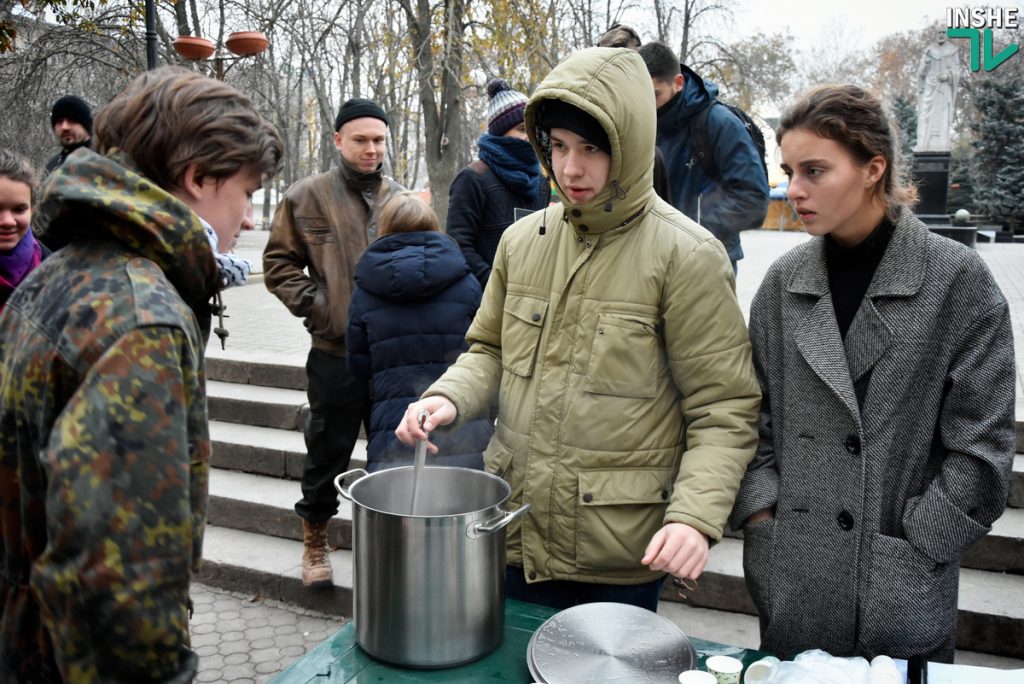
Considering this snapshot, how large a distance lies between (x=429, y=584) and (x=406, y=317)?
1.87 m

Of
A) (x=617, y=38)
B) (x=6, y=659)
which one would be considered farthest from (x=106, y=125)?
(x=617, y=38)

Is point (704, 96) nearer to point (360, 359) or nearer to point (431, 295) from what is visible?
point (431, 295)

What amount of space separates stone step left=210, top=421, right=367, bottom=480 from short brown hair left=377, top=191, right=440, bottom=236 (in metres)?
2.00

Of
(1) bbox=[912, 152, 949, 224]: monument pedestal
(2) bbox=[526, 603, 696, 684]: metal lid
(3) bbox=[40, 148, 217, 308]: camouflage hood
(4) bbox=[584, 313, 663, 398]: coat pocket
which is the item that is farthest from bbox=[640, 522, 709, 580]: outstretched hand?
(1) bbox=[912, 152, 949, 224]: monument pedestal

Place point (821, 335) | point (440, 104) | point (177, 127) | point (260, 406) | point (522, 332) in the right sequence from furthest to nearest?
1. point (440, 104)
2. point (260, 406)
3. point (522, 332)
4. point (821, 335)
5. point (177, 127)

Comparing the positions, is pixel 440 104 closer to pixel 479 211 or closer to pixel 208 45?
pixel 208 45

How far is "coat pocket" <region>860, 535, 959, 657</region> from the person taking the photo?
1.64 m

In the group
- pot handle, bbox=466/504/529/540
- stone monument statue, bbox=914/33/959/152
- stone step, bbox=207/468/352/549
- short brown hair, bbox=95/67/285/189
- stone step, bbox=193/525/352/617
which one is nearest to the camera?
short brown hair, bbox=95/67/285/189

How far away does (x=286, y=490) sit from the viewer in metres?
4.98

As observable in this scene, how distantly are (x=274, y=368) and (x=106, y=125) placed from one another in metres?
4.94

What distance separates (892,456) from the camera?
5.54 ft

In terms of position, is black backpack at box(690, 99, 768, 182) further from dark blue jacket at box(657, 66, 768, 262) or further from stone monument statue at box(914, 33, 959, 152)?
stone monument statue at box(914, 33, 959, 152)

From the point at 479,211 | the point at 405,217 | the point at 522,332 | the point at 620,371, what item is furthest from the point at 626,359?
the point at 479,211

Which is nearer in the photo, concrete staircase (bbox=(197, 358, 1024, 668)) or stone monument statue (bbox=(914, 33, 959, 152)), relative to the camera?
concrete staircase (bbox=(197, 358, 1024, 668))
